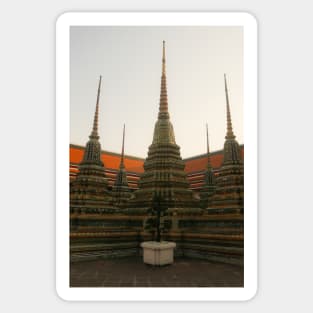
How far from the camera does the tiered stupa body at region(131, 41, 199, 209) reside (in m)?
9.62

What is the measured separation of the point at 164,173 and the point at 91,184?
311 cm

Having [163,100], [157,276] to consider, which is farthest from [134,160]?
[157,276]

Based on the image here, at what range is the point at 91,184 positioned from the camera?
983 cm

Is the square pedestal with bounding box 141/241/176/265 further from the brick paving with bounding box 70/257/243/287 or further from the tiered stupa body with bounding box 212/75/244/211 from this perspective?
the tiered stupa body with bounding box 212/75/244/211

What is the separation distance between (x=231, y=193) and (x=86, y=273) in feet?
18.5

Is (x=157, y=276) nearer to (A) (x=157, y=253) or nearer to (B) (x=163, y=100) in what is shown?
(A) (x=157, y=253)

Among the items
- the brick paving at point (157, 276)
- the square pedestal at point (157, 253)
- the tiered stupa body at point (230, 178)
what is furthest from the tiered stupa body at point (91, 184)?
the tiered stupa body at point (230, 178)

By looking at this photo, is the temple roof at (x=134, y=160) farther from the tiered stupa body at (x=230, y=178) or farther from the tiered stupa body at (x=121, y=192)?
the tiered stupa body at (x=230, y=178)

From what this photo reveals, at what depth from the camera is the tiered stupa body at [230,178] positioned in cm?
860

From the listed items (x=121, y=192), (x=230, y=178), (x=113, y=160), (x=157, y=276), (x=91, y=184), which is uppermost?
(x=113, y=160)

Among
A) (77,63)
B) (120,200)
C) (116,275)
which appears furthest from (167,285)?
(120,200)

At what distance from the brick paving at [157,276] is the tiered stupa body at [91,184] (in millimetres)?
3058
